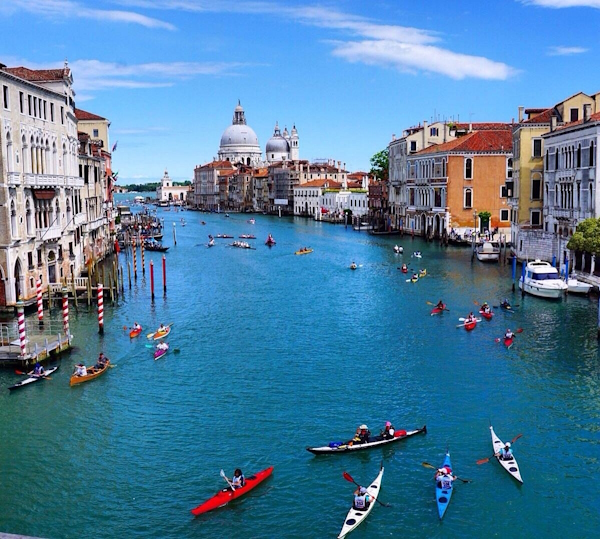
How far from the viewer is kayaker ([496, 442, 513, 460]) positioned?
16266 millimetres

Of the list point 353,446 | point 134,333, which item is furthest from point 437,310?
point 353,446

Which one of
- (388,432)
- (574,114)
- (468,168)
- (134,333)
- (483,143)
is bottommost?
(388,432)

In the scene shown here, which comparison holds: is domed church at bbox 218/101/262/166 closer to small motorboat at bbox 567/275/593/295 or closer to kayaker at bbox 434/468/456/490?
small motorboat at bbox 567/275/593/295

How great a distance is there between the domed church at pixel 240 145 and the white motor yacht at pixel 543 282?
505 ft

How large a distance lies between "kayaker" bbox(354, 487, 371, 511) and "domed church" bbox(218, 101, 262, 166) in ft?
573

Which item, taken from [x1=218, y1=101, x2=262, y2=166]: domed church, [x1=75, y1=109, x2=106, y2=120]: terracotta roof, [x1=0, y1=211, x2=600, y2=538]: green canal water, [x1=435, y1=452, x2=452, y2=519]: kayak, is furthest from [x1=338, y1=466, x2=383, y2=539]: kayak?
[x1=218, y1=101, x2=262, y2=166]: domed church

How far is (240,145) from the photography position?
619 ft

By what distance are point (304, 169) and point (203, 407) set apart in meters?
114

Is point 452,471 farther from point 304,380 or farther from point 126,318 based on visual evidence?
point 126,318

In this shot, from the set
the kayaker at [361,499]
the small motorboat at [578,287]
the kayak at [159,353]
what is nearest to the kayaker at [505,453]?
the kayaker at [361,499]

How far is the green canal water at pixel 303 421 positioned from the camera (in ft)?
47.4

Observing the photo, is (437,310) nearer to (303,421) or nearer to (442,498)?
(303,421)

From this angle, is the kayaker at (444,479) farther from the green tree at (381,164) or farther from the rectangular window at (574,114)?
the green tree at (381,164)

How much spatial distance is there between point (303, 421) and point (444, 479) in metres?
4.88
